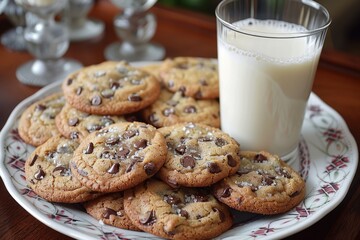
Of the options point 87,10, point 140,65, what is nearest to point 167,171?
point 140,65

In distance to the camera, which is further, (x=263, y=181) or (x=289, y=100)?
(x=289, y=100)

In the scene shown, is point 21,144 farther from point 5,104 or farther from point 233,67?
point 233,67

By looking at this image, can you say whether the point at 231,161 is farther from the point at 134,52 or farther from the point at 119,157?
the point at 134,52

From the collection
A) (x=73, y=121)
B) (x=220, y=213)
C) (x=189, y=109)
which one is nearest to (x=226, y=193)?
(x=220, y=213)

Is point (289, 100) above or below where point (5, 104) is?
above

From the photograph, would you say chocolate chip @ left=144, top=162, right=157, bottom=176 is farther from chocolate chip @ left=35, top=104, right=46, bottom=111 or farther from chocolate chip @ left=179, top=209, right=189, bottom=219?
chocolate chip @ left=35, top=104, right=46, bottom=111

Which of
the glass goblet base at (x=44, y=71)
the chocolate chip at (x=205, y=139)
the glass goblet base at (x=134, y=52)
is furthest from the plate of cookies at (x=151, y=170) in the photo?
the glass goblet base at (x=134, y=52)
